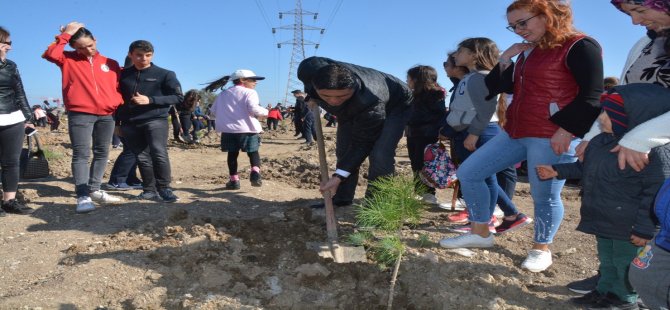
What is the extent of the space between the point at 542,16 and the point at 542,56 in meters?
0.22

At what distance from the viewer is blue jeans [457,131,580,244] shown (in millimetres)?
2729

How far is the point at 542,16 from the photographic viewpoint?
2562mm

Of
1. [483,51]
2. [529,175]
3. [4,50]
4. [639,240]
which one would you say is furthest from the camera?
[4,50]

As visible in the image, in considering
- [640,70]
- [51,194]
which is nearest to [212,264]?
[640,70]

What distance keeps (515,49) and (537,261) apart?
130cm

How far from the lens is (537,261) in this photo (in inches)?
114

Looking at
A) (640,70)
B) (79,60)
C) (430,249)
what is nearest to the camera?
(640,70)

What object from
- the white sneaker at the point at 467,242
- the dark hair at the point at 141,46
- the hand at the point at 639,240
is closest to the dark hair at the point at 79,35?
the dark hair at the point at 141,46

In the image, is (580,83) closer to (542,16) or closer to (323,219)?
(542,16)

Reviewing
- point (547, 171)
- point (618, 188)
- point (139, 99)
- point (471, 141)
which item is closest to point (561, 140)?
point (547, 171)

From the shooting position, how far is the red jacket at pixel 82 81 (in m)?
4.07

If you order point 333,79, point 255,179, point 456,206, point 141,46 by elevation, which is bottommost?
point 456,206

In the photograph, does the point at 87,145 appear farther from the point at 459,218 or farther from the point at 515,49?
the point at 515,49

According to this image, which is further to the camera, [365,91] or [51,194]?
[51,194]
